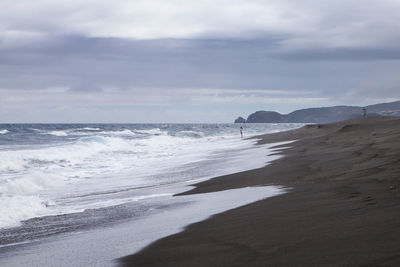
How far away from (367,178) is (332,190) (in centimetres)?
90

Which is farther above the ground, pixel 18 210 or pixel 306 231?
pixel 306 231

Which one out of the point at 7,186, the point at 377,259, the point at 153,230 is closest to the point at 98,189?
the point at 7,186

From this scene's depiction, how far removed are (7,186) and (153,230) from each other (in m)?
8.14

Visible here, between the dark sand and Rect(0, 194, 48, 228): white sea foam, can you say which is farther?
Rect(0, 194, 48, 228): white sea foam

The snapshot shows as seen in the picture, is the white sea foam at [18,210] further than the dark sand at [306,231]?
Yes

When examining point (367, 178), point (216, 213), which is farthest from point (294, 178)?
point (216, 213)

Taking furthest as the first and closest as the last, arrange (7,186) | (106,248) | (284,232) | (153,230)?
(7,186)
(153,230)
(106,248)
(284,232)

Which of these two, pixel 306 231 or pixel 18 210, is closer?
pixel 306 231

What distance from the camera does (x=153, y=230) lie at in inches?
258

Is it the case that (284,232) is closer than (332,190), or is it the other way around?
(284,232)

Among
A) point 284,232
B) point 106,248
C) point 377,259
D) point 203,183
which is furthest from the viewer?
point 203,183

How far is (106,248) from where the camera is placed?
5.68 metres

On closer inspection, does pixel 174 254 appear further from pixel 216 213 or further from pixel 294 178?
pixel 294 178

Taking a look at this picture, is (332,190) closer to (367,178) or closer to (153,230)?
(367,178)
